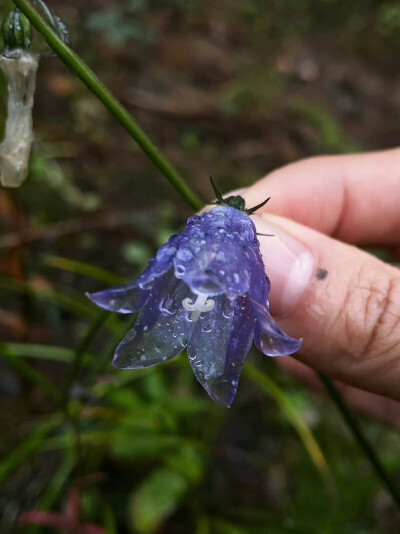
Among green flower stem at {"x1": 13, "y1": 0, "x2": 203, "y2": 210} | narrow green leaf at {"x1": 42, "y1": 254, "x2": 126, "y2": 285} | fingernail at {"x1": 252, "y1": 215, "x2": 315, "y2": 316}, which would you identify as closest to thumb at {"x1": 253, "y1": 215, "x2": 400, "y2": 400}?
fingernail at {"x1": 252, "y1": 215, "x2": 315, "y2": 316}

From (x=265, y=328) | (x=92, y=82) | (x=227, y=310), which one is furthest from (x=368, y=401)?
(x=92, y=82)

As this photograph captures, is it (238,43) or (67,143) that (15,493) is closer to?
(67,143)


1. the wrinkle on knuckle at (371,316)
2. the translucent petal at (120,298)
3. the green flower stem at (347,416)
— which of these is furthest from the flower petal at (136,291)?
the green flower stem at (347,416)

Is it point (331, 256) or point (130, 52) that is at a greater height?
point (331, 256)

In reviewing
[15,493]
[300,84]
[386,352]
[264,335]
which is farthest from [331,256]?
[300,84]

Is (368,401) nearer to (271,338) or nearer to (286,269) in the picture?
(286,269)

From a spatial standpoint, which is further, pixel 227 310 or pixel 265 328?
pixel 227 310

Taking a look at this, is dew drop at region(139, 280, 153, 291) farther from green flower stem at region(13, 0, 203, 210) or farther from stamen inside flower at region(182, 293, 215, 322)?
green flower stem at region(13, 0, 203, 210)
